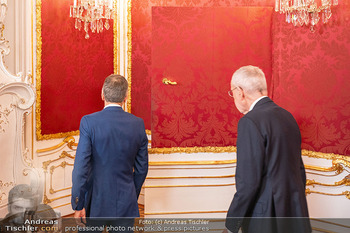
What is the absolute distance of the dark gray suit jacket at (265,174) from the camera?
176cm

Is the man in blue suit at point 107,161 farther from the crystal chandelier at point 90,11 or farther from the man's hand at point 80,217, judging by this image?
the crystal chandelier at point 90,11

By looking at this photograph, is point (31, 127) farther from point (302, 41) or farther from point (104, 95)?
point (302, 41)

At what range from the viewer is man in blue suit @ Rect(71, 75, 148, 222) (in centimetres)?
227

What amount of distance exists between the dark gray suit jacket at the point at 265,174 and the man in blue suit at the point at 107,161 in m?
0.77

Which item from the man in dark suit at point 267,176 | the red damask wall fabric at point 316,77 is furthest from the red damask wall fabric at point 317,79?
the man in dark suit at point 267,176

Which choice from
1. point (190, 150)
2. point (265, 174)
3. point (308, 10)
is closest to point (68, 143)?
point (190, 150)

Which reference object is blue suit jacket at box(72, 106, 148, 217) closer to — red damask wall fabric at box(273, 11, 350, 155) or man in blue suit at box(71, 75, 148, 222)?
man in blue suit at box(71, 75, 148, 222)

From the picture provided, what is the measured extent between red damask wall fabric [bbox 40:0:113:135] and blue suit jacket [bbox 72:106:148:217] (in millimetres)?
1910

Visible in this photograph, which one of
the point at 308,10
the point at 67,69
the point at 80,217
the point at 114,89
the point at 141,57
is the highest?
the point at 308,10

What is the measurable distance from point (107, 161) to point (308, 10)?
246 cm

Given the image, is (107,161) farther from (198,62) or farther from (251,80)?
(198,62)

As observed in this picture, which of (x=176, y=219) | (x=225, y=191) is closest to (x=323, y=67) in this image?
(x=225, y=191)

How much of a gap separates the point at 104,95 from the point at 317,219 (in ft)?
8.21

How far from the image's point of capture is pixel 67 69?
430 centimetres
